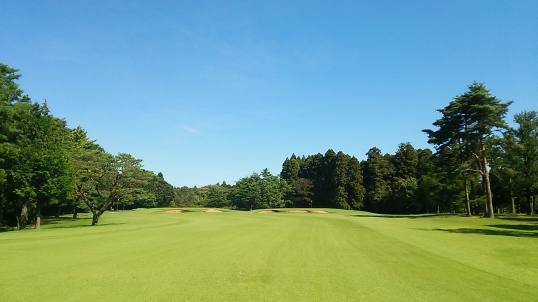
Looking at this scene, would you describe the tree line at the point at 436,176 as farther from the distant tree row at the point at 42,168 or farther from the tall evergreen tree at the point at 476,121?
the distant tree row at the point at 42,168

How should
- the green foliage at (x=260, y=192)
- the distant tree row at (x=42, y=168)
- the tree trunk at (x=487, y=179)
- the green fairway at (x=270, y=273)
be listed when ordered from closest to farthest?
the green fairway at (x=270, y=273)
the distant tree row at (x=42, y=168)
the tree trunk at (x=487, y=179)
the green foliage at (x=260, y=192)

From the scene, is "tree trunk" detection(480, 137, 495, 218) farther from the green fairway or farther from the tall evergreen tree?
the green fairway

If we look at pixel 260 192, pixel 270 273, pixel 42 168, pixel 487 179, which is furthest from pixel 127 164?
pixel 260 192

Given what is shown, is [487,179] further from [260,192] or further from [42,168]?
[260,192]

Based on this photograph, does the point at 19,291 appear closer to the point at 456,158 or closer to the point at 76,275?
the point at 76,275

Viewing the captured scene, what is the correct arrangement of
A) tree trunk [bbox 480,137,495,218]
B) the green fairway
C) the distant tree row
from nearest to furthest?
1. the green fairway
2. the distant tree row
3. tree trunk [bbox 480,137,495,218]

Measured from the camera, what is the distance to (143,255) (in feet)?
42.2

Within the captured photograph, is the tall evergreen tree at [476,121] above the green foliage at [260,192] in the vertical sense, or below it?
above

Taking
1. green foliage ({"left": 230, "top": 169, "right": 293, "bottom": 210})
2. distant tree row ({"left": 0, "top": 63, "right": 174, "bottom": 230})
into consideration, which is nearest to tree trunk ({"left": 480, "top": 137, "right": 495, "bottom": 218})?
distant tree row ({"left": 0, "top": 63, "right": 174, "bottom": 230})

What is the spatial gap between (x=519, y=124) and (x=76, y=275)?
1946 inches

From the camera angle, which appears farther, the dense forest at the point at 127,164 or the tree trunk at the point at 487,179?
the tree trunk at the point at 487,179

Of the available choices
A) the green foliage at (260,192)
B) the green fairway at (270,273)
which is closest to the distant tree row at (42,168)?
the green fairway at (270,273)

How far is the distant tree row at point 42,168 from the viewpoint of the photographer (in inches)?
1275

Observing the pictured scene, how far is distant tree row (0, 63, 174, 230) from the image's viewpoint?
1275 inches
